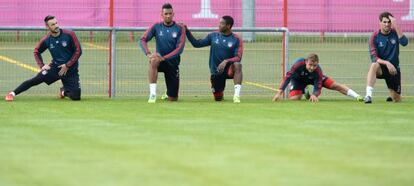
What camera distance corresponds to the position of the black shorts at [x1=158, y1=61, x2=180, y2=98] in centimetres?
1714

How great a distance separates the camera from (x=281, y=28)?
61.5 ft

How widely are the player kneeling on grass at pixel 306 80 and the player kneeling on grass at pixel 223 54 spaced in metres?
0.77

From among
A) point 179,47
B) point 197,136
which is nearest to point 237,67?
point 179,47

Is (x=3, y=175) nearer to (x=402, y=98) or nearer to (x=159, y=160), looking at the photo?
(x=159, y=160)

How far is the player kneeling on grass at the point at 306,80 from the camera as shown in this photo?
17.0m

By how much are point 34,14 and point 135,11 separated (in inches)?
70.9

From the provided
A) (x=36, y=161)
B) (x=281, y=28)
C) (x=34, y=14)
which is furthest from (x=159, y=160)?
(x=34, y=14)

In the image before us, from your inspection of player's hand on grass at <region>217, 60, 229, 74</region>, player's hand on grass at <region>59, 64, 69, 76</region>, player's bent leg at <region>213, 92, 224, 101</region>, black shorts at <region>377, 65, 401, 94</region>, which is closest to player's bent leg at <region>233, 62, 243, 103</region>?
player's hand on grass at <region>217, 60, 229, 74</region>

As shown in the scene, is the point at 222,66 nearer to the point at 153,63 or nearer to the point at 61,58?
the point at 153,63

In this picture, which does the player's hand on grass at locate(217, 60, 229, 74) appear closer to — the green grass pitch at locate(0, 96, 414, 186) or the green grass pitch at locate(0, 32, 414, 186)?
the green grass pitch at locate(0, 32, 414, 186)

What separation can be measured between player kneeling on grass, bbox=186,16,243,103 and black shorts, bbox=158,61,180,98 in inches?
20.8

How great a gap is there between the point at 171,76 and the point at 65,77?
5.33 ft

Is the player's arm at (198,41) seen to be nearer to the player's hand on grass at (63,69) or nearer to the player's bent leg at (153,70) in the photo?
the player's bent leg at (153,70)

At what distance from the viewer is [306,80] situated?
17438 millimetres
